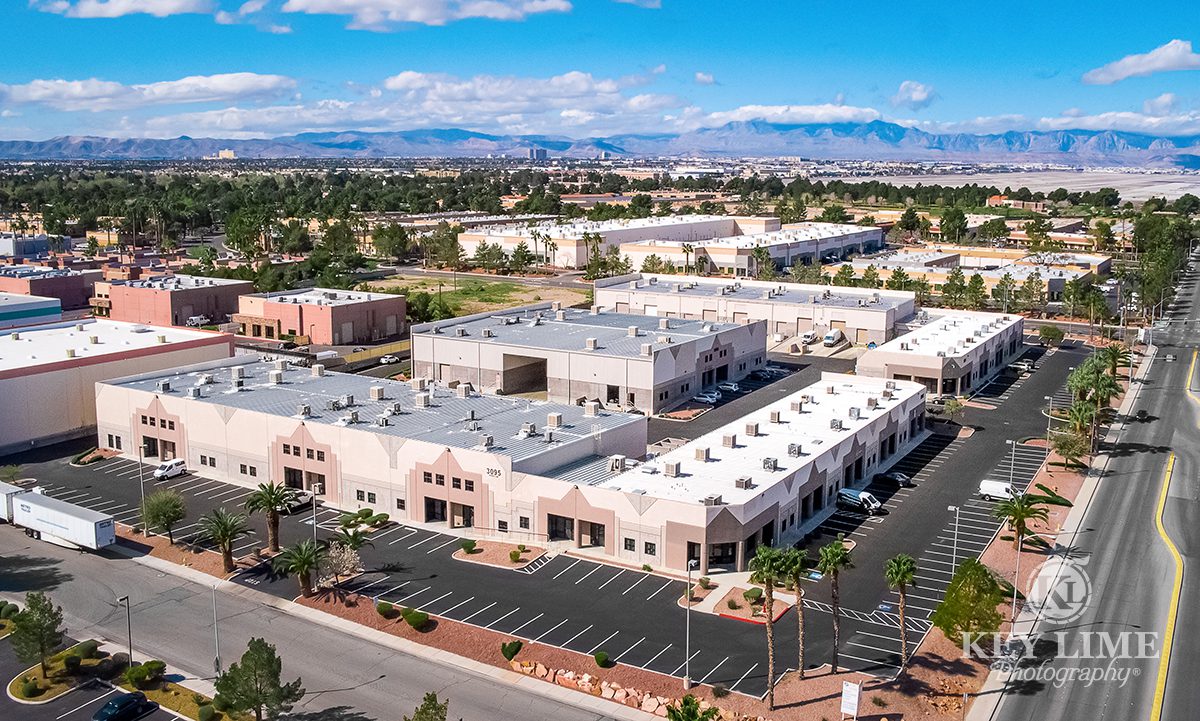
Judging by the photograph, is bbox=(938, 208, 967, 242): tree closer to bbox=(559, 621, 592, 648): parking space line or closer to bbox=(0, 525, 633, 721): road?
bbox=(559, 621, 592, 648): parking space line

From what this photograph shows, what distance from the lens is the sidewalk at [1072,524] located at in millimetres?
36531

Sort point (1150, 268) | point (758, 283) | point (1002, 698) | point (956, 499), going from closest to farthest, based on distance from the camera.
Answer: point (1002, 698)
point (956, 499)
point (758, 283)
point (1150, 268)

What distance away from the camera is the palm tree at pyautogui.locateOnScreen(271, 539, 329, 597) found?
45.0 meters

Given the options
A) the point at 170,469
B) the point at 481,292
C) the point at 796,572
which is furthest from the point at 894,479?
the point at 481,292

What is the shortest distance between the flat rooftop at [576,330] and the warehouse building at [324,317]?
16.6 metres

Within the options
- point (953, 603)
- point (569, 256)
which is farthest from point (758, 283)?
point (953, 603)

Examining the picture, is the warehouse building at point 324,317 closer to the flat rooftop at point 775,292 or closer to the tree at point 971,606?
the flat rooftop at point 775,292

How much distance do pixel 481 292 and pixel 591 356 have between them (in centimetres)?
6187

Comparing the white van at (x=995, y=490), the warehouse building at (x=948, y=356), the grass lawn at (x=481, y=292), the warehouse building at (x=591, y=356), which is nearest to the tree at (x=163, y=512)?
the warehouse building at (x=591, y=356)

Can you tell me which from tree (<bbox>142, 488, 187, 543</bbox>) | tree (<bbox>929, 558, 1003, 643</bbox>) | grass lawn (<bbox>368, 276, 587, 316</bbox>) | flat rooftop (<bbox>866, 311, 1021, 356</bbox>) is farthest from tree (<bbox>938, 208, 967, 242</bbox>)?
tree (<bbox>142, 488, 187, 543</bbox>)

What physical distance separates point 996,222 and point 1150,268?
63.4 meters

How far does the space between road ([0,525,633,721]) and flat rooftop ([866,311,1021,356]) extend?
193 feet

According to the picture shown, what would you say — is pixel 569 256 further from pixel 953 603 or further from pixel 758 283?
pixel 953 603

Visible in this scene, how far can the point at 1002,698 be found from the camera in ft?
121
